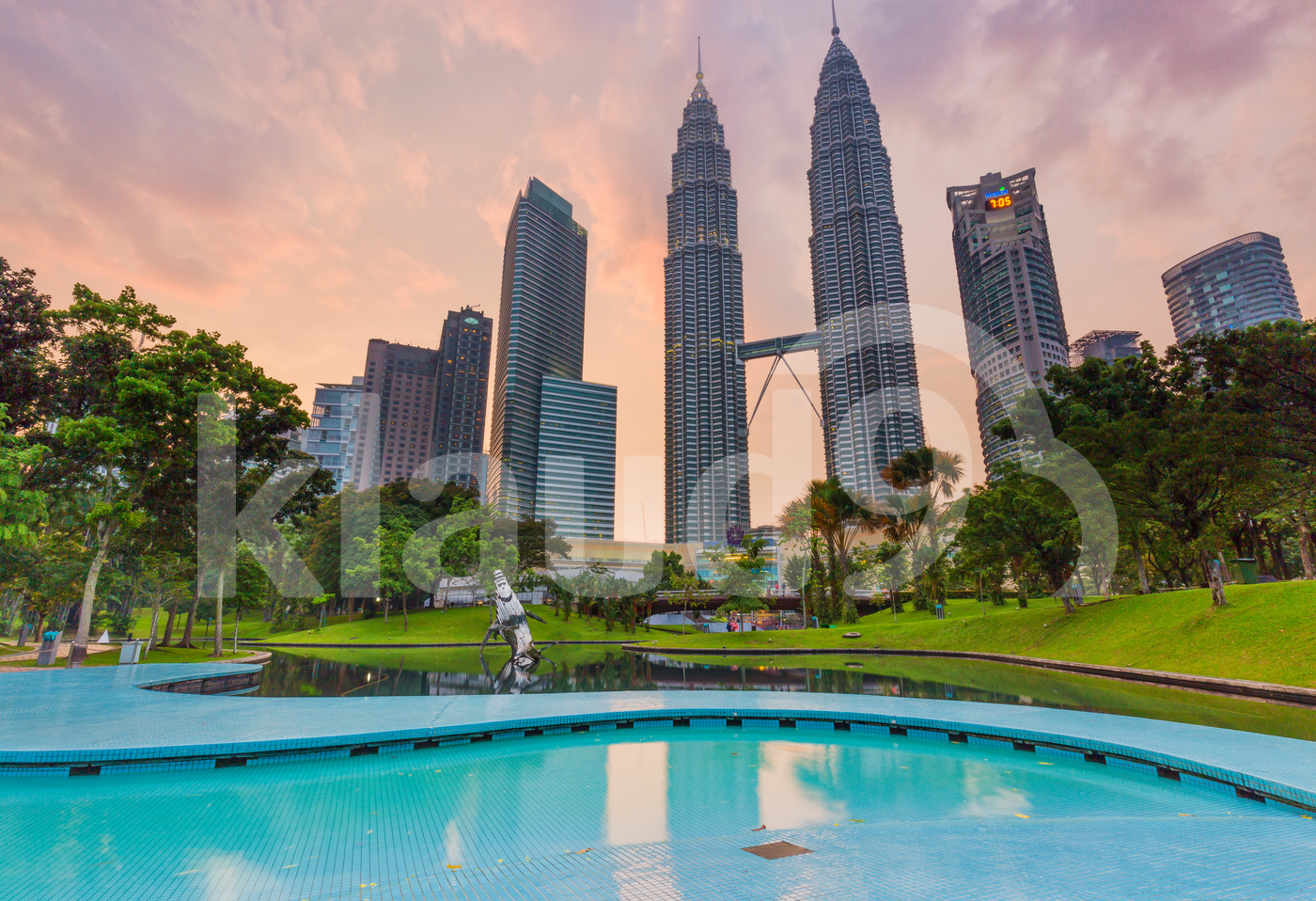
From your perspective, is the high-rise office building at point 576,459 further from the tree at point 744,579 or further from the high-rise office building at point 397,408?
the tree at point 744,579

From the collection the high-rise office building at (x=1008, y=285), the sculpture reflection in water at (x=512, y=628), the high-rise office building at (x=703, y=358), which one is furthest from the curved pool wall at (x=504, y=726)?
the high-rise office building at (x=1008, y=285)

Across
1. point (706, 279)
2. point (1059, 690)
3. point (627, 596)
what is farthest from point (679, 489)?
point (1059, 690)

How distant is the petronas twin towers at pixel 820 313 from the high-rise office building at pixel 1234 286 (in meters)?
97.0

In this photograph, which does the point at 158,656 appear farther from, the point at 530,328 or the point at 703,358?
the point at 530,328

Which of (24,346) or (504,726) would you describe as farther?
(24,346)

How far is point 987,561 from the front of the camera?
3041cm

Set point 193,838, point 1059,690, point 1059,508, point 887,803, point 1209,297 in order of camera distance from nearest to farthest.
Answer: point 193,838, point 887,803, point 1059,690, point 1059,508, point 1209,297

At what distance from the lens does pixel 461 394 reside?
15938 centimetres

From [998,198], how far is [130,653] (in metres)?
152

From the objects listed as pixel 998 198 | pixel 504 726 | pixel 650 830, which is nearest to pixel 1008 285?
pixel 998 198

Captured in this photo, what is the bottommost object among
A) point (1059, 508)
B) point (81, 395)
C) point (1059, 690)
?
point (1059, 690)

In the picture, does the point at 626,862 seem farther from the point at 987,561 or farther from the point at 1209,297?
the point at 1209,297

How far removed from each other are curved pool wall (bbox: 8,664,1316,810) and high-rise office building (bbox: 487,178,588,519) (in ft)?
356

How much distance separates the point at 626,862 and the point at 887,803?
3.50 metres
